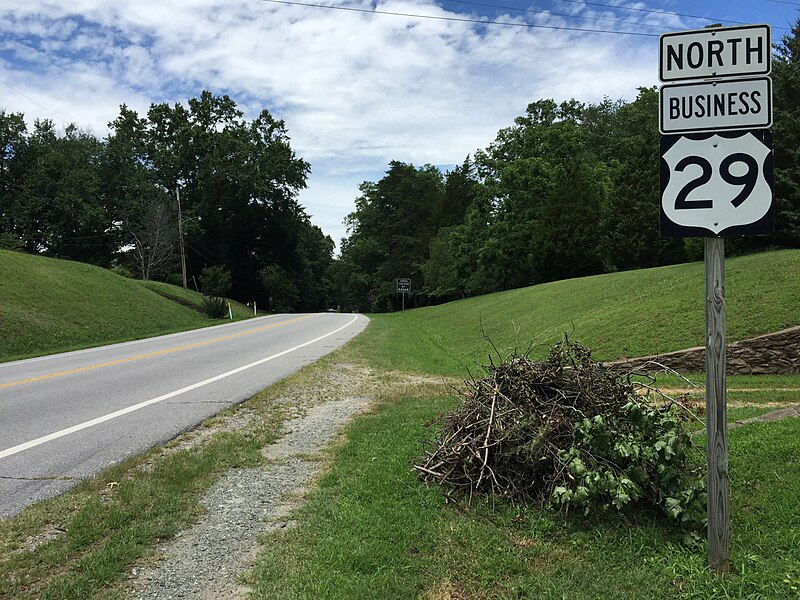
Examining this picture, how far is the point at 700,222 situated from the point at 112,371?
11787mm

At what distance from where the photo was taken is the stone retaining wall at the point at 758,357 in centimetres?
1028

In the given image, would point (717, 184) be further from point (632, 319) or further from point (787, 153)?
point (787, 153)

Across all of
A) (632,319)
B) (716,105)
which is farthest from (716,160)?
(632,319)

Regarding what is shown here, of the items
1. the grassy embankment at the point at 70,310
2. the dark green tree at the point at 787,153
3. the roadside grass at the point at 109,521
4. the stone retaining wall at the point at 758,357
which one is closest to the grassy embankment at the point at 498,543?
the roadside grass at the point at 109,521

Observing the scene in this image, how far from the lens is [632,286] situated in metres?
19.6

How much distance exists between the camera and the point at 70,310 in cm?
2284

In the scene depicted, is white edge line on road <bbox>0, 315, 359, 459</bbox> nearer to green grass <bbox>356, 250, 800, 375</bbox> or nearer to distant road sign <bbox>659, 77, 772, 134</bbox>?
green grass <bbox>356, 250, 800, 375</bbox>

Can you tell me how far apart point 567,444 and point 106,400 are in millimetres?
7375

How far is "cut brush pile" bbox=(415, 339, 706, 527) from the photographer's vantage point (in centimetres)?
353

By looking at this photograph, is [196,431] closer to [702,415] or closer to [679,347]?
[702,415]

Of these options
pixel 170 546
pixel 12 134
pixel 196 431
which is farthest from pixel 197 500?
pixel 12 134

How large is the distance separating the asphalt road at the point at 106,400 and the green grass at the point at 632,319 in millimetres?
3589

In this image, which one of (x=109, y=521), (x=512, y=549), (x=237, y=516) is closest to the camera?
(x=512, y=549)

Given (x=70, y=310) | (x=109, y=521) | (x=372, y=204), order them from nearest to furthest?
(x=109, y=521), (x=70, y=310), (x=372, y=204)
